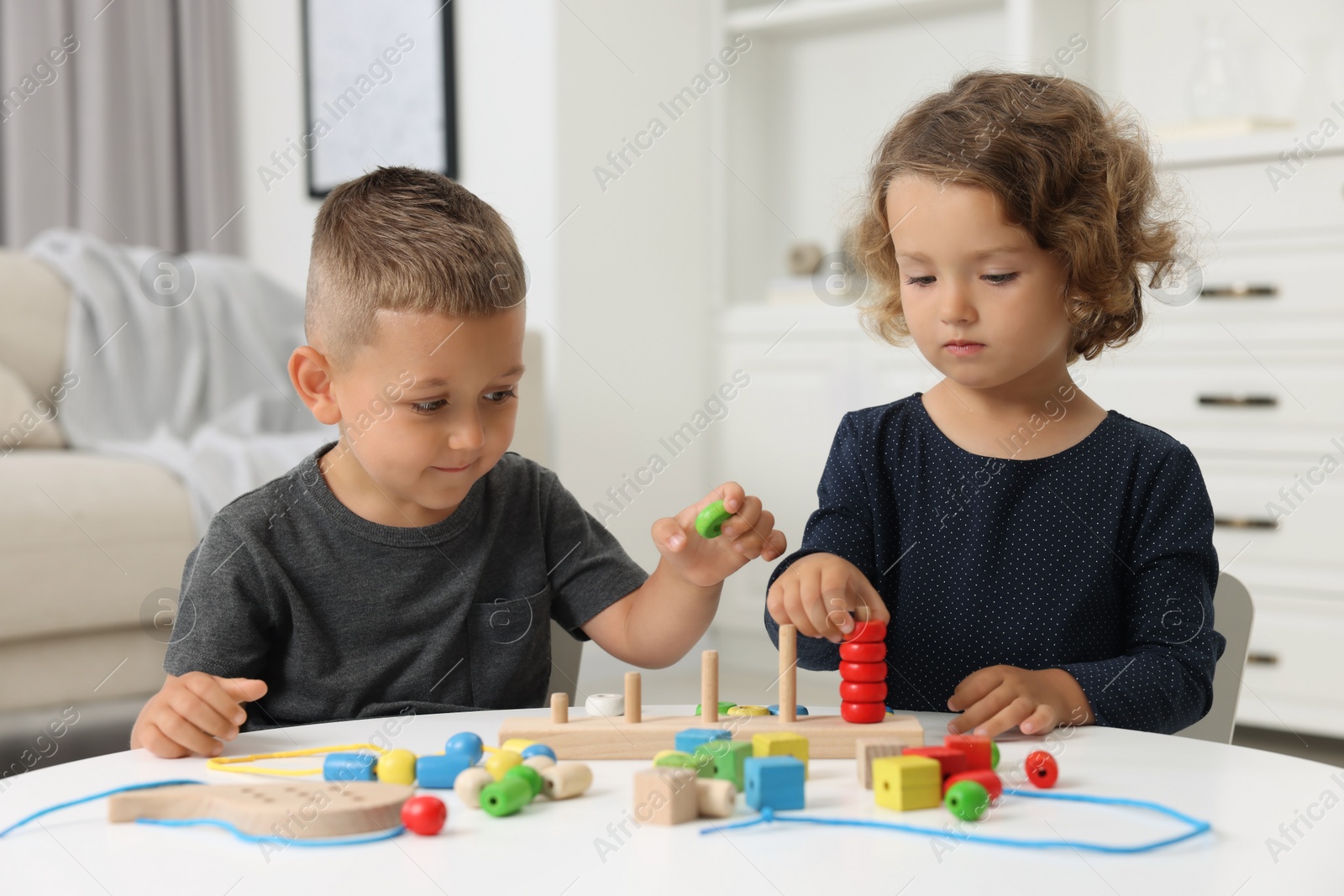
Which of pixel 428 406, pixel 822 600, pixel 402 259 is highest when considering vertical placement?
pixel 402 259

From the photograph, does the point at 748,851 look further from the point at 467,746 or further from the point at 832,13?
the point at 832,13

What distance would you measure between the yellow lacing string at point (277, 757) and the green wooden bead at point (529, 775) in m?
0.12

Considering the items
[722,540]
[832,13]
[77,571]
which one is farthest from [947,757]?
[832,13]

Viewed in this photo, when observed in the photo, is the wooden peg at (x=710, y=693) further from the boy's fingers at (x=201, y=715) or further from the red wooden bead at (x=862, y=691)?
the boy's fingers at (x=201, y=715)

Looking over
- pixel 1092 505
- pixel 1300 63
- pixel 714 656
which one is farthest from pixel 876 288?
pixel 1300 63

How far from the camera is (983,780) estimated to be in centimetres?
63

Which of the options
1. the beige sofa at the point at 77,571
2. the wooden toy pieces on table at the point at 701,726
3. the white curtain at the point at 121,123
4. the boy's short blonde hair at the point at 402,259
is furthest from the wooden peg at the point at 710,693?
the white curtain at the point at 121,123

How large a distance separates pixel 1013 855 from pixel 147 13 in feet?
12.0

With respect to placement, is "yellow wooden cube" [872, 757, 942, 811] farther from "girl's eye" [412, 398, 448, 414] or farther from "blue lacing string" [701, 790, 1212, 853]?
"girl's eye" [412, 398, 448, 414]

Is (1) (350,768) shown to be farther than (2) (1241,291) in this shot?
No

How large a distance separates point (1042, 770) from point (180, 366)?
2.30 meters

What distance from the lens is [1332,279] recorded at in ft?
7.26

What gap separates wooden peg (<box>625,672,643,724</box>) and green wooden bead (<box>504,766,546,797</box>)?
0.10 m

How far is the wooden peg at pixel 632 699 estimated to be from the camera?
2.41 ft
